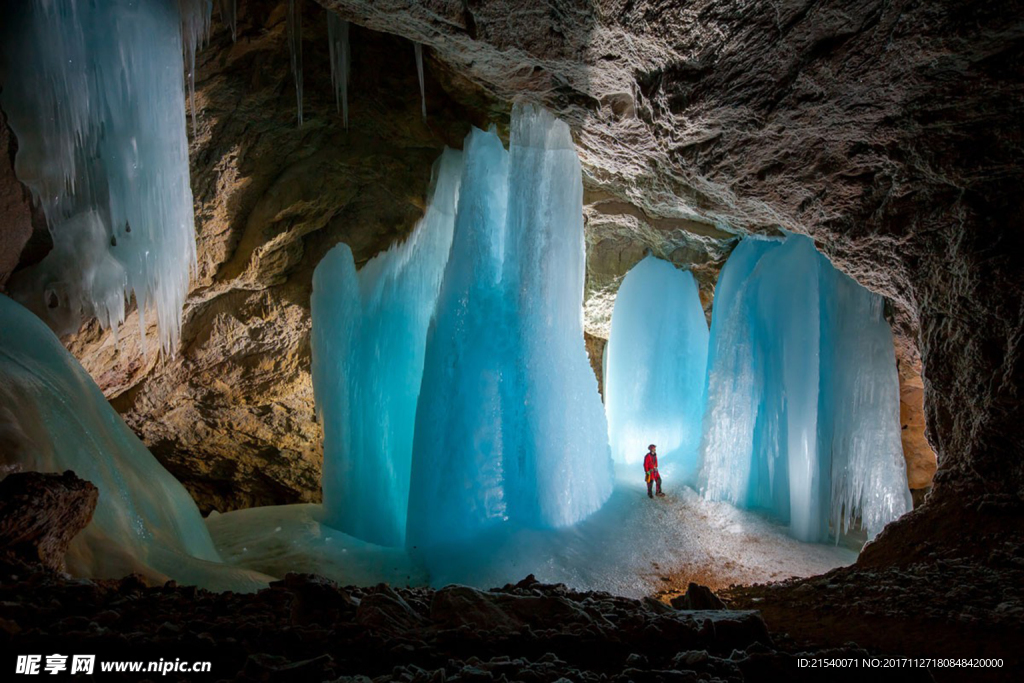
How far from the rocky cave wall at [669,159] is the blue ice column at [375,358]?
0.54 m

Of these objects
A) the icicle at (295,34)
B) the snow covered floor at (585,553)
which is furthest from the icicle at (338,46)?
the snow covered floor at (585,553)

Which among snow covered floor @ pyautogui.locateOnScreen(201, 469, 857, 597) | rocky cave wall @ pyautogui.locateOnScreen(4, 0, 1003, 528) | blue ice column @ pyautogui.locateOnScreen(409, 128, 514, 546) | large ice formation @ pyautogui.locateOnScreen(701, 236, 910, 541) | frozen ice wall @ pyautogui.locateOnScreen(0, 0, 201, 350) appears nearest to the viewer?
rocky cave wall @ pyautogui.locateOnScreen(4, 0, 1003, 528)

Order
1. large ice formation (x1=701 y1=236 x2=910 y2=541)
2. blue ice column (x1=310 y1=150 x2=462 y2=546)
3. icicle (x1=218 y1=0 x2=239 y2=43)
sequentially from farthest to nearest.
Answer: blue ice column (x1=310 y1=150 x2=462 y2=546) → large ice formation (x1=701 y1=236 x2=910 y2=541) → icicle (x1=218 y1=0 x2=239 y2=43)

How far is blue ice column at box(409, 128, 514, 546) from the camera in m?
6.27

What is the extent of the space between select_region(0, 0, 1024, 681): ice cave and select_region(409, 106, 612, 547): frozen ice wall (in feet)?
0.14

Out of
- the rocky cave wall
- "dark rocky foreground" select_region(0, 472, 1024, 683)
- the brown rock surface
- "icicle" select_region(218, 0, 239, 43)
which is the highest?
"icicle" select_region(218, 0, 239, 43)

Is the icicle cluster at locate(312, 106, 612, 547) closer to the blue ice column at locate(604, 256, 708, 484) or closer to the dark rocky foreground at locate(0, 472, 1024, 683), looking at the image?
the dark rocky foreground at locate(0, 472, 1024, 683)

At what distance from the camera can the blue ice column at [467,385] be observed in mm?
6266

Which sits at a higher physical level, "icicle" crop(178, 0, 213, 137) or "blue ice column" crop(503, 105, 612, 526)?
"icicle" crop(178, 0, 213, 137)

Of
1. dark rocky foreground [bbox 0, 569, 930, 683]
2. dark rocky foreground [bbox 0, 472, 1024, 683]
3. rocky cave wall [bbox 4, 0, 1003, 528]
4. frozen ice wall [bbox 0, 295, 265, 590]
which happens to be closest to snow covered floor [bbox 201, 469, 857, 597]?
frozen ice wall [bbox 0, 295, 265, 590]

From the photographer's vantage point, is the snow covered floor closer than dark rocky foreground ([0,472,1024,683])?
No

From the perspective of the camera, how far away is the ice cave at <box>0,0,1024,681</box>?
8.57ft

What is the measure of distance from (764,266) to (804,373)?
5.69 feet

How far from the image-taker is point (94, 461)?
420cm
